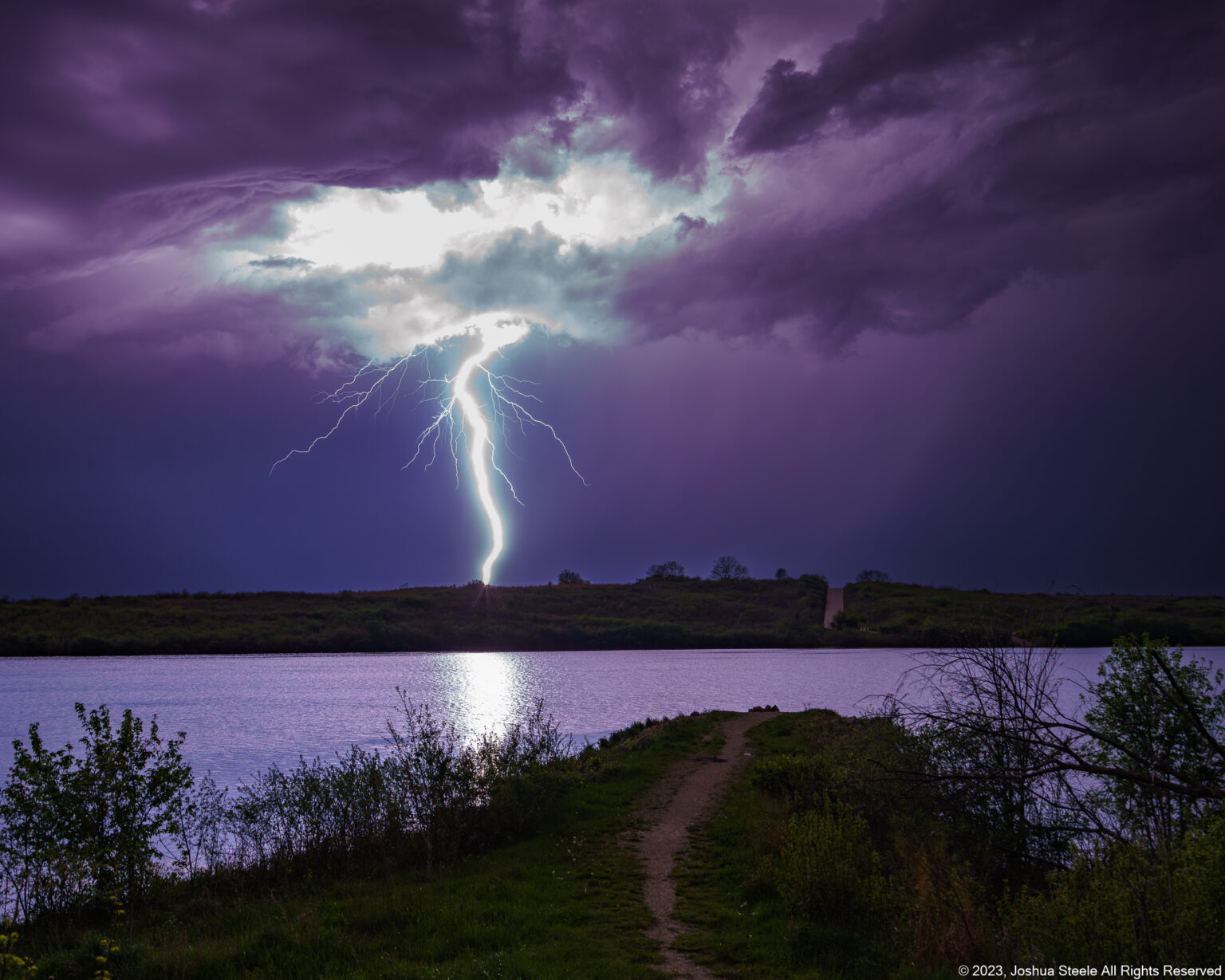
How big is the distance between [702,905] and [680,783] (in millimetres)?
9956

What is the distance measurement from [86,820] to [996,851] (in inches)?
641

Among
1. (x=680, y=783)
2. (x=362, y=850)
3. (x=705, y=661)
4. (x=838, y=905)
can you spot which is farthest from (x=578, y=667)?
(x=838, y=905)

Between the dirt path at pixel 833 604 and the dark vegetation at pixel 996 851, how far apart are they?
129 metres

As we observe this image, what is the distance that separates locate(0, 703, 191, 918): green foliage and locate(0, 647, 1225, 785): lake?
12839mm

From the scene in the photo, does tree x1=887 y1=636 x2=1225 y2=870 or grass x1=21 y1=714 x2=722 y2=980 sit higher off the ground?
tree x1=887 y1=636 x2=1225 y2=870

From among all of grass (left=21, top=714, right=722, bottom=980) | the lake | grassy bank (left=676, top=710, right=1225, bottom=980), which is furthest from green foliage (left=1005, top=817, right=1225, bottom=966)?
the lake

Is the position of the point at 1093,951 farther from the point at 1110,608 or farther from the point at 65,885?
the point at 65,885

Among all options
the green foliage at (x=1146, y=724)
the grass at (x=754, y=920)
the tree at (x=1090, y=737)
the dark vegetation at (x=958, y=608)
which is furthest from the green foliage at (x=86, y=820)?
the dark vegetation at (x=958, y=608)

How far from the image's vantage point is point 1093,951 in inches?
278

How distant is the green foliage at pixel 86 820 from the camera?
12.3 meters

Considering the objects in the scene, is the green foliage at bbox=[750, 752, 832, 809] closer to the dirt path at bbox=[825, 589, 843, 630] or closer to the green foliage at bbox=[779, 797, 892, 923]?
the green foliage at bbox=[779, 797, 892, 923]

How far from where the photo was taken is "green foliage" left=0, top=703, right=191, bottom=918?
12344mm

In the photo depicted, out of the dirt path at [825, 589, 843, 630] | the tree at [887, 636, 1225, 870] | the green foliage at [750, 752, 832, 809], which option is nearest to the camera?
the tree at [887, 636, 1225, 870]

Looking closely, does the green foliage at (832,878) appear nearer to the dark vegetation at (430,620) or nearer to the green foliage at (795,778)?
the green foliage at (795,778)
